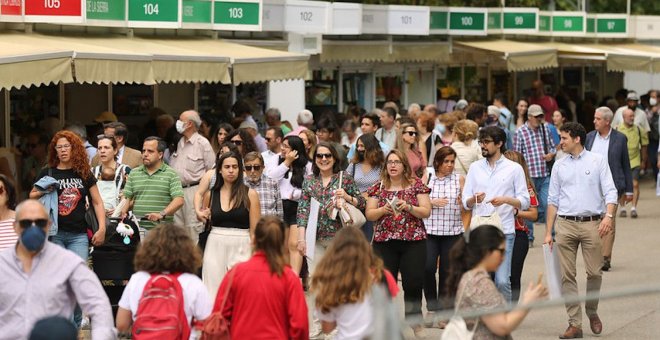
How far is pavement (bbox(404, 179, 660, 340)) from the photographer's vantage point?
27.9 ft

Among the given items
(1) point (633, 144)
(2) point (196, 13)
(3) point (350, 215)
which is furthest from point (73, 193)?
(1) point (633, 144)

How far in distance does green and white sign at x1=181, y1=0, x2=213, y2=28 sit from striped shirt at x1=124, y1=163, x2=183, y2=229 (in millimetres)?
6176

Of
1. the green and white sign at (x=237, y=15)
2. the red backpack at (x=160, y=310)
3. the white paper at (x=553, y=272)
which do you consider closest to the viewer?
the red backpack at (x=160, y=310)

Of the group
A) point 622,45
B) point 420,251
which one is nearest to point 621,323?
point 420,251

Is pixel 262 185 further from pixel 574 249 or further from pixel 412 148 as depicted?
pixel 412 148

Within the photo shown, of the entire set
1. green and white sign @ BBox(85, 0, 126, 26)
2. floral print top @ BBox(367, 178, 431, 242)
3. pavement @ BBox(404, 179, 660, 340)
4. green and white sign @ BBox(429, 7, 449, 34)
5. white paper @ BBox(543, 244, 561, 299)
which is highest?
green and white sign @ BBox(429, 7, 449, 34)

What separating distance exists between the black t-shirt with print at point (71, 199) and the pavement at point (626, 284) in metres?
3.84

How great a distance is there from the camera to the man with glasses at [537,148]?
1828cm

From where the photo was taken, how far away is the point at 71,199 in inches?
447

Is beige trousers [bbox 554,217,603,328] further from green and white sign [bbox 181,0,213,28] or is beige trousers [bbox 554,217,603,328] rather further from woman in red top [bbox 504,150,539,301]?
green and white sign [bbox 181,0,213,28]

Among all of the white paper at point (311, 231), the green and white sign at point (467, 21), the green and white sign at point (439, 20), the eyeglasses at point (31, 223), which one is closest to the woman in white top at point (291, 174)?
the white paper at point (311, 231)

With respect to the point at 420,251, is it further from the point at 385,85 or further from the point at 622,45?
the point at 622,45

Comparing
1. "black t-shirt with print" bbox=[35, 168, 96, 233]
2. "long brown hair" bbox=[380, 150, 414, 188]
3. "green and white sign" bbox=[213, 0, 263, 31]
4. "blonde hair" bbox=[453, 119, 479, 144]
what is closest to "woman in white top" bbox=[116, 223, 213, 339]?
"black t-shirt with print" bbox=[35, 168, 96, 233]

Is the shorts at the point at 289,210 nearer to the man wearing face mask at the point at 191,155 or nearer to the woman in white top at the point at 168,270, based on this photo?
the man wearing face mask at the point at 191,155
